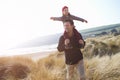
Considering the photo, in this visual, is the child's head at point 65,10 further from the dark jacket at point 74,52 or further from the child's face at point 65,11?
the dark jacket at point 74,52

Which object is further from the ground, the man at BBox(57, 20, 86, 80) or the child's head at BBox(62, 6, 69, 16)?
the child's head at BBox(62, 6, 69, 16)

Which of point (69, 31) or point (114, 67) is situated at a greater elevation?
point (69, 31)

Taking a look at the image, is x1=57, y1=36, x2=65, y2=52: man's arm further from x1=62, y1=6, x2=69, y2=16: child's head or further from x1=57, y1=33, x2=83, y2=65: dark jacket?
x1=62, y1=6, x2=69, y2=16: child's head

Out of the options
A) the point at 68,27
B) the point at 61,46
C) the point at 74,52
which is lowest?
the point at 74,52

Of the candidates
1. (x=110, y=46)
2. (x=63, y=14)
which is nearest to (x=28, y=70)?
(x=63, y=14)

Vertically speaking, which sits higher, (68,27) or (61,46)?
(68,27)

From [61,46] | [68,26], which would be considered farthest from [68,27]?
[61,46]

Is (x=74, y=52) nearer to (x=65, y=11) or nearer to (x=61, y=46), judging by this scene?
(x=61, y=46)

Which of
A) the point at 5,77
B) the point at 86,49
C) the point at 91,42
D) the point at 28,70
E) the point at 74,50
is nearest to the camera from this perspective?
the point at 74,50

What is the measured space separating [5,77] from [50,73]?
3.96ft

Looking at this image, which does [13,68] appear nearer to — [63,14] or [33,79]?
[33,79]

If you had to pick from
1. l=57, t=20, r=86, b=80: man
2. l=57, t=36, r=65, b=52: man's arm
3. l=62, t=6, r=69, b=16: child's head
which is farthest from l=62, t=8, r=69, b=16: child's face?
l=57, t=36, r=65, b=52: man's arm

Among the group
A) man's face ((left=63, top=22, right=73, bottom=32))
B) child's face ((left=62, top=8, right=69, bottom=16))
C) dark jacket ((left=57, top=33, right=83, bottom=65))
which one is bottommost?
dark jacket ((left=57, top=33, right=83, bottom=65))

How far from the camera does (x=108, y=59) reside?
8633mm
